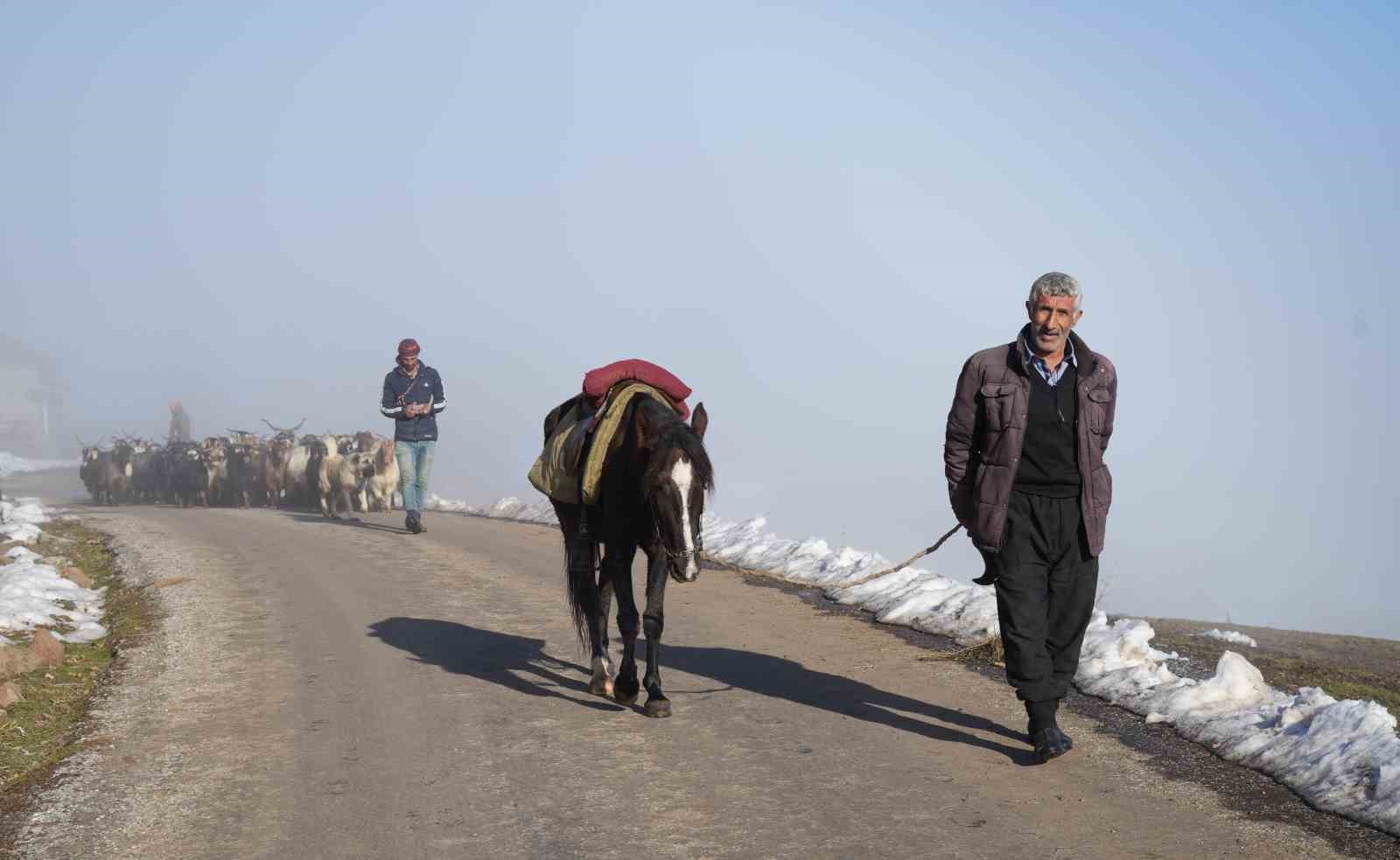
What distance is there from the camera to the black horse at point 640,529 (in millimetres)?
7656

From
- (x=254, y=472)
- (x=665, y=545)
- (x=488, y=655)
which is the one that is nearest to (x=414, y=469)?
(x=488, y=655)

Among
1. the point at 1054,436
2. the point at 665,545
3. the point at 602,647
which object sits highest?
the point at 1054,436

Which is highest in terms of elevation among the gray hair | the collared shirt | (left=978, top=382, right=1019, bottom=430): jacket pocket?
the gray hair

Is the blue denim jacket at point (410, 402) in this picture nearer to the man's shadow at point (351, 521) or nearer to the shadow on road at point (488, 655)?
the man's shadow at point (351, 521)

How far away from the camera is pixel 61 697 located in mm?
8820

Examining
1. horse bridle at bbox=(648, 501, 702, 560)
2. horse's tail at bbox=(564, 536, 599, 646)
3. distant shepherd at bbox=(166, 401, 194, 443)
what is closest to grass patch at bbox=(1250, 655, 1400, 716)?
horse bridle at bbox=(648, 501, 702, 560)

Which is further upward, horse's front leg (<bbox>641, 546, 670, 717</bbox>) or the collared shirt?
the collared shirt

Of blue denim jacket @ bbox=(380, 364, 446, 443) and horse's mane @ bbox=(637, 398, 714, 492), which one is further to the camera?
blue denim jacket @ bbox=(380, 364, 446, 443)

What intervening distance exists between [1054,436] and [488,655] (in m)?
5.05

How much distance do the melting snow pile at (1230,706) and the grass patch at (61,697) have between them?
6424 millimetres

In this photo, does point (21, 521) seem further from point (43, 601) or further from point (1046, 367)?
point (1046, 367)

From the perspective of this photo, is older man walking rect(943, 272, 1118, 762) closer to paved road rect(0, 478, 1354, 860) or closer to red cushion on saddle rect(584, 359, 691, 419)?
paved road rect(0, 478, 1354, 860)

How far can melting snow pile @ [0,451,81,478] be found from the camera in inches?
2445

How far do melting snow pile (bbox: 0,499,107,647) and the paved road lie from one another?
845 millimetres
